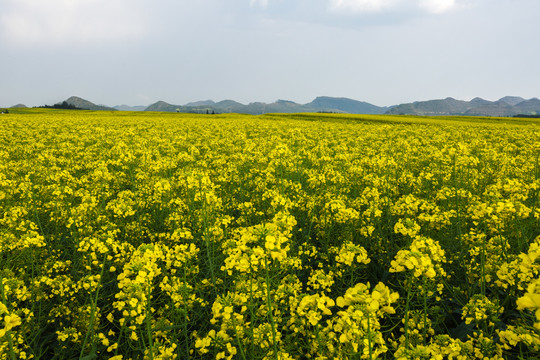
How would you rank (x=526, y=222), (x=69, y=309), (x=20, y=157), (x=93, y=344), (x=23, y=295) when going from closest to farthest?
(x=93, y=344) < (x=23, y=295) < (x=69, y=309) < (x=526, y=222) < (x=20, y=157)

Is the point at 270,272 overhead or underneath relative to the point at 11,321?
underneath

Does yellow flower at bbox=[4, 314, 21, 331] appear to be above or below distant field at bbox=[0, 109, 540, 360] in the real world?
above

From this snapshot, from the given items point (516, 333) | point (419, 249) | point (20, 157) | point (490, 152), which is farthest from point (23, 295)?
point (490, 152)

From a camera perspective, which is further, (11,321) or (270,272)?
(270,272)

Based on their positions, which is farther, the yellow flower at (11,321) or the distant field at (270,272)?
the distant field at (270,272)

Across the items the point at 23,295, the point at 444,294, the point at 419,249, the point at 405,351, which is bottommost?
the point at 444,294

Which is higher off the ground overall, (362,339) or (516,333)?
(362,339)

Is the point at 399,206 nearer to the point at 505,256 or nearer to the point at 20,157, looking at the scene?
the point at 505,256

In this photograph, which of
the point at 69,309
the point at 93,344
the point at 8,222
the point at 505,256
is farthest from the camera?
the point at 8,222

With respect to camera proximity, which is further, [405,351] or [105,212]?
[105,212]

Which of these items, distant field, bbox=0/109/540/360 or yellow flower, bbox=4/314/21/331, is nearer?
yellow flower, bbox=4/314/21/331

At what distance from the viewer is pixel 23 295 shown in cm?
329

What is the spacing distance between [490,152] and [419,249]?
1038 centimetres

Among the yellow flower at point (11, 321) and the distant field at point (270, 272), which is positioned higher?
the yellow flower at point (11, 321)
